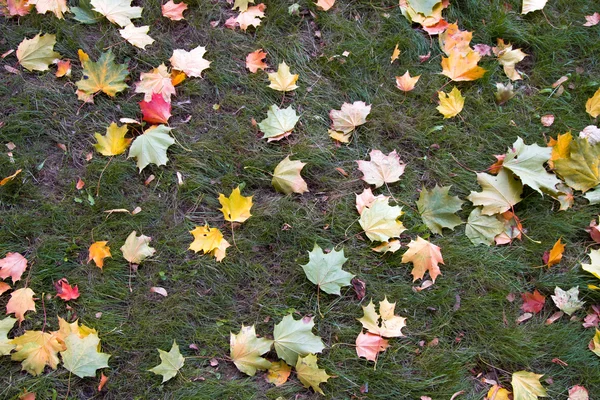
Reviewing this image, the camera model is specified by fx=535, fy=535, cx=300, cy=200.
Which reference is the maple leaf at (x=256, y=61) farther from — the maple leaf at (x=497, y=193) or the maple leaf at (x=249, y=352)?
the maple leaf at (x=249, y=352)

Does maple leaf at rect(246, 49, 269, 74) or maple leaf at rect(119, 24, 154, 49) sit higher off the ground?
maple leaf at rect(119, 24, 154, 49)

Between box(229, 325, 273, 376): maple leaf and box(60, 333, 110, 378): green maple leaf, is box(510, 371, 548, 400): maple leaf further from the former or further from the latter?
box(60, 333, 110, 378): green maple leaf

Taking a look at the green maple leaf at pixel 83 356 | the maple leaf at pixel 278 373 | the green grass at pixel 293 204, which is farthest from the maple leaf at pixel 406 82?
the green maple leaf at pixel 83 356

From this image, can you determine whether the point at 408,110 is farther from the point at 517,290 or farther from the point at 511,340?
the point at 511,340

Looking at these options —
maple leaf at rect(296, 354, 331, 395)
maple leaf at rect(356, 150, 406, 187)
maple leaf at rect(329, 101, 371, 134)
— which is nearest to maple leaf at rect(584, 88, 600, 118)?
maple leaf at rect(356, 150, 406, 187)

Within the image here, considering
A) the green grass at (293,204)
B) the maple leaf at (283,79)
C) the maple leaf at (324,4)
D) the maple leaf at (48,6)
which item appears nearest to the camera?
the green grass at (293,204)

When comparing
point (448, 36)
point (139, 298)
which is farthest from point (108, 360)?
point (448, 36)

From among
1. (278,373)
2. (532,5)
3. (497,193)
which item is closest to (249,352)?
(278,373)
